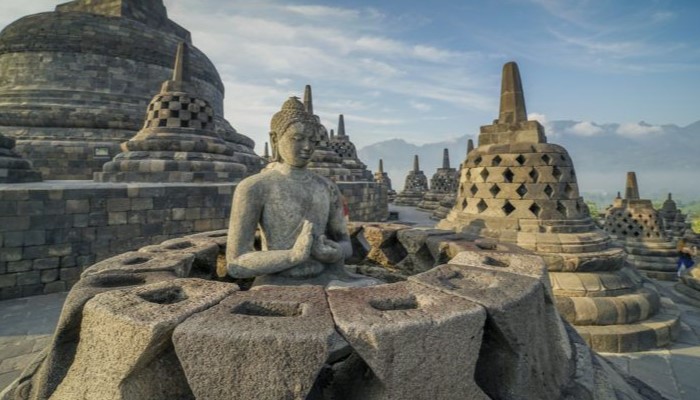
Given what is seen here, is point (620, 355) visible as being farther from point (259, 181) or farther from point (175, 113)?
point (175, 113)

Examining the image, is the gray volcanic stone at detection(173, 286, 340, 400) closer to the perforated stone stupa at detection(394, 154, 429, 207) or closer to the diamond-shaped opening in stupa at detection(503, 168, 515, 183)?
the diamond-shaped opening in stupa at detection(503, 168, 515, 183)

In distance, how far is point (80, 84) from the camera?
14750mm

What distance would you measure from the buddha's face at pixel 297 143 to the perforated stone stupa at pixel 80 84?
35.7 feet

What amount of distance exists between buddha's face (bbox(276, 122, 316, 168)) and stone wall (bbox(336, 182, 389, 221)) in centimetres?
946

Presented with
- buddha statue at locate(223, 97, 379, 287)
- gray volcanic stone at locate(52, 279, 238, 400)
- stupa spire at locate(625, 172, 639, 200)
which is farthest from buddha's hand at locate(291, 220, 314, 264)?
stupa spire at locate(625, 172, 639, 200)

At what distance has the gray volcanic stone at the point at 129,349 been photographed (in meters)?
1.35

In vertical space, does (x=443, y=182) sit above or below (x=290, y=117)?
above

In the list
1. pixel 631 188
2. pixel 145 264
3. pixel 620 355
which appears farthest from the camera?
pixel 631 188

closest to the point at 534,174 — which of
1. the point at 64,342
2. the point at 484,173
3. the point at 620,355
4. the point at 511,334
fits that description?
the point at 484,173

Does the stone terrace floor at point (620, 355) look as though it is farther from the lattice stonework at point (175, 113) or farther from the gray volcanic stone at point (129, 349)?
the lattice stonework at point (175, 113)

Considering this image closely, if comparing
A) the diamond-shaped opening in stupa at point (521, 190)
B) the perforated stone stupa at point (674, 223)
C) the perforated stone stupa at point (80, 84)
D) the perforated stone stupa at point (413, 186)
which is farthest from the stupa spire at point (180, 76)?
the perforated stone stupa at point (674, 223)

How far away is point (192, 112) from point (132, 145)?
193cm

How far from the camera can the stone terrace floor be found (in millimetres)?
3516

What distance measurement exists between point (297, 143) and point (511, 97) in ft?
18.3
